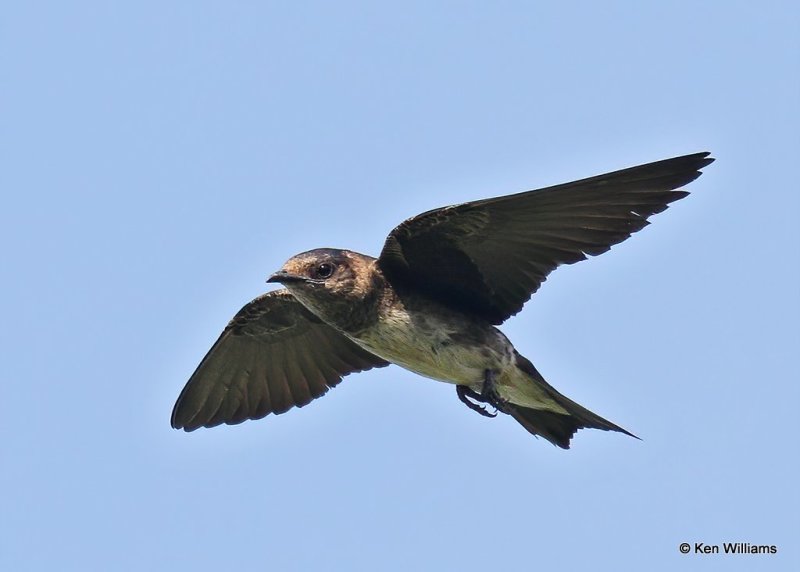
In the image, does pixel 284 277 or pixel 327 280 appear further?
pixel 327 280

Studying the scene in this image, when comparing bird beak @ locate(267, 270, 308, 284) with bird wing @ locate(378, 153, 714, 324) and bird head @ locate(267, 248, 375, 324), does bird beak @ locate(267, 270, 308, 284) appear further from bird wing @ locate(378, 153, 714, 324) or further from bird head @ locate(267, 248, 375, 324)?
bird wing @ locate(378, 153, 714, 324)

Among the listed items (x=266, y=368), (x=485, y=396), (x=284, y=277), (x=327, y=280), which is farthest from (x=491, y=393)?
(x=266, y=368)

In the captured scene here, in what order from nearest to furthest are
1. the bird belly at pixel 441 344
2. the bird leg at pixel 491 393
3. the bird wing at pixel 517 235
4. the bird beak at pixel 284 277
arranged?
the bird wing at pixel 517 235 < the bird beak at pixel 284 277 < the bird belly at pixel 441 344 < the bird leg at pixel 491 393

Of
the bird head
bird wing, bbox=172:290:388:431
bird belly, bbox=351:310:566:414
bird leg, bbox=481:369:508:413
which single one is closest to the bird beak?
the bird head

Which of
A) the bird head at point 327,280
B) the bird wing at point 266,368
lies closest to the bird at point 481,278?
the bird head at point 327,280

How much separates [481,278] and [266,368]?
2.88 meters

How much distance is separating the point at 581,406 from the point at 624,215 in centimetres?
184

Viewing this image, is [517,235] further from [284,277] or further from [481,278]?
[284,277]

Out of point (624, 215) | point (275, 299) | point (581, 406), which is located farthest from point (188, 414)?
point (624, 215)

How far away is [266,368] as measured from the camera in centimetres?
1437

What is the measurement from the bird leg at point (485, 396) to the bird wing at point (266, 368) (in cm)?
158

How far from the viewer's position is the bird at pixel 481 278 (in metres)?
11.4

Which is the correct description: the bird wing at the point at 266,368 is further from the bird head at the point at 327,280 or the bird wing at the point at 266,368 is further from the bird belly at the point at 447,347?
the bird head at the point at 327,280

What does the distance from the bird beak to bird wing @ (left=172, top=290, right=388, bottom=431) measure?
2012 millimetres
